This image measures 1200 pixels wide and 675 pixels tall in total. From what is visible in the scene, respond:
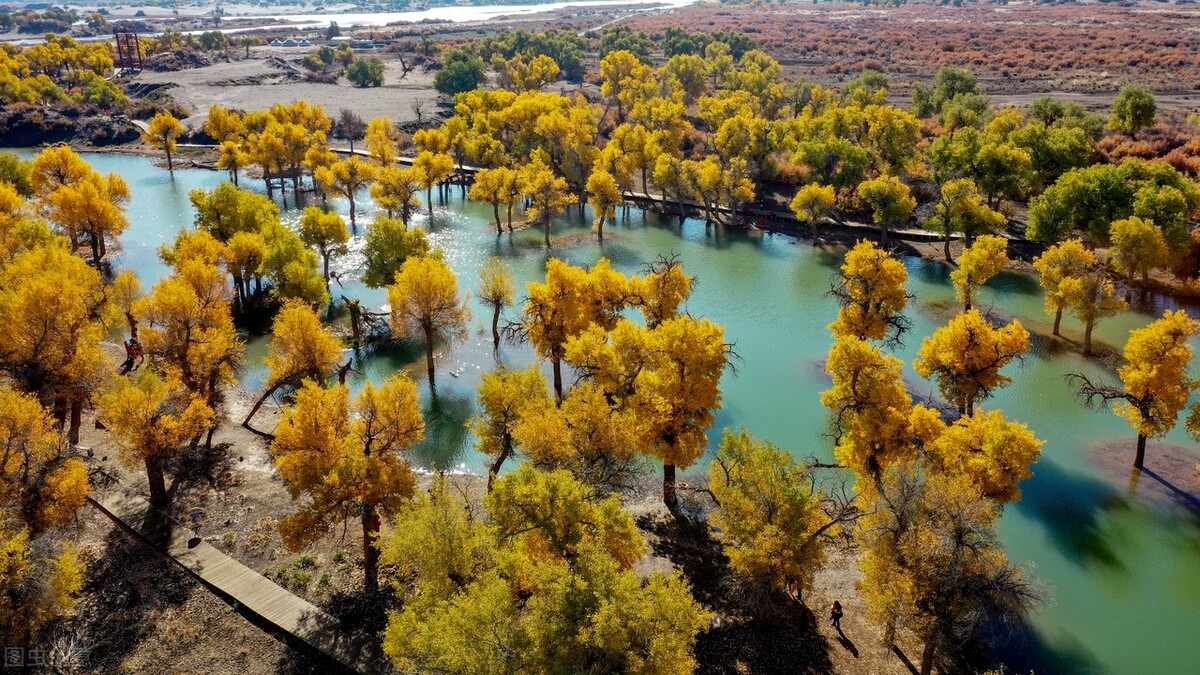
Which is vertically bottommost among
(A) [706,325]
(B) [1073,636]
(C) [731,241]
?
(B) [1073,636]

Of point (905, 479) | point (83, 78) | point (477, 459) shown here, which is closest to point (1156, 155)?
point (905, 479)

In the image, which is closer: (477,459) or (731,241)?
(477,459)

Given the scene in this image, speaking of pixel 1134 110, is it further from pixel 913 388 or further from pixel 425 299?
pixel 425 299

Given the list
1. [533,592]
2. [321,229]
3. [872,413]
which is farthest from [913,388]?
[321,229]

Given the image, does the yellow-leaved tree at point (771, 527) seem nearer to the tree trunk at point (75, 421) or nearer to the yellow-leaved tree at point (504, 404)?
the yellow-leaved tree at point (504, 404)

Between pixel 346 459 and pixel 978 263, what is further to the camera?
pixel 978 263

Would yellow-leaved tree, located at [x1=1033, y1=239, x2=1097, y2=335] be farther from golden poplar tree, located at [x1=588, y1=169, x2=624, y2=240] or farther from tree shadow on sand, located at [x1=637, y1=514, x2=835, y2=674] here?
golden poplar tree, located at [x1=588, y1=169, x2=624, y2=240]

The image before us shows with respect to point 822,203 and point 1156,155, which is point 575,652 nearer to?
point 822,203
